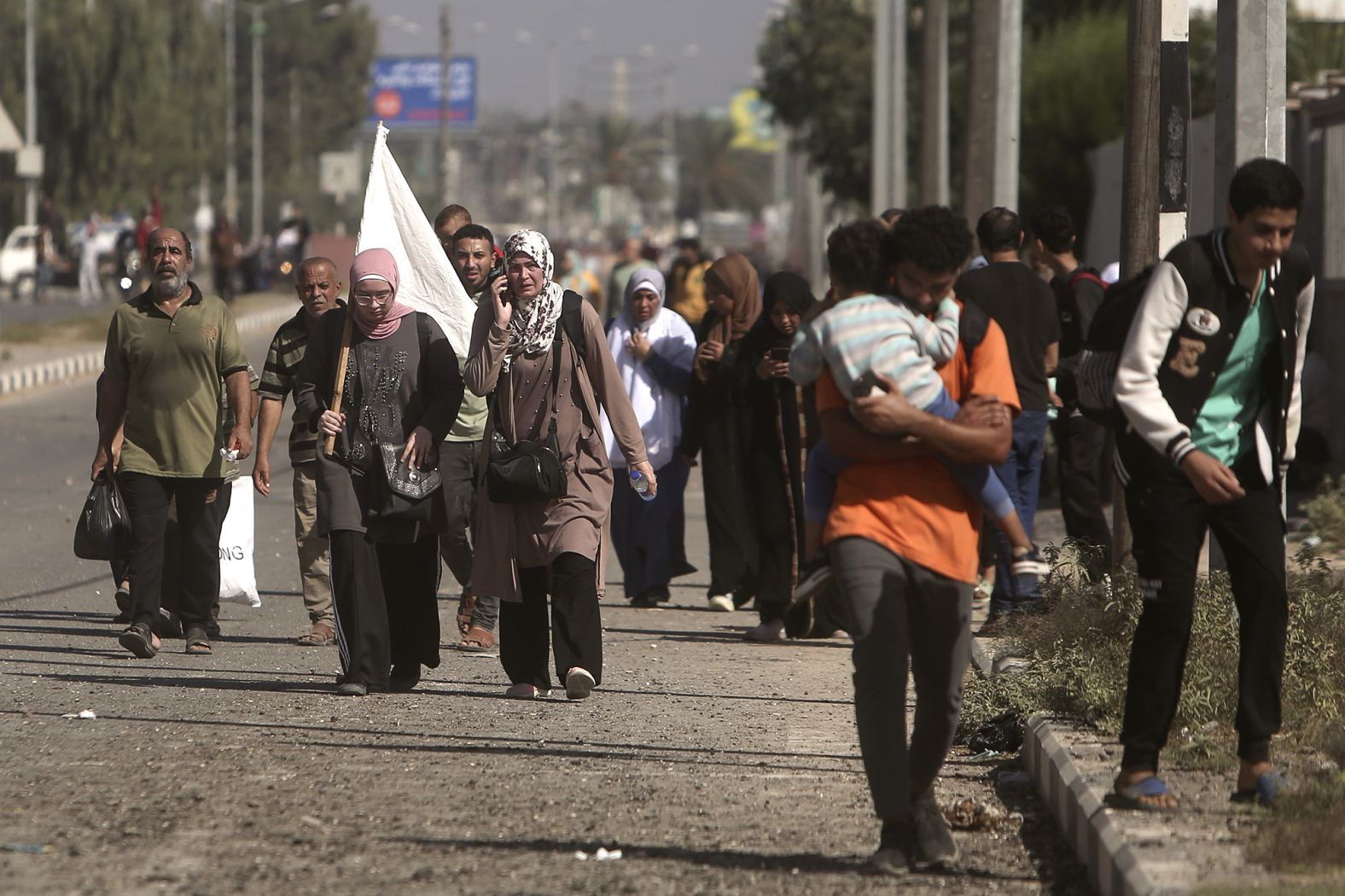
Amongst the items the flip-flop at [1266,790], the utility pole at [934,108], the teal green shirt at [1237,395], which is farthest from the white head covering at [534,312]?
the utility pole at [934,108]

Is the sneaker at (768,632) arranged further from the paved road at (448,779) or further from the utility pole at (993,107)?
the utility pole at (993,107)

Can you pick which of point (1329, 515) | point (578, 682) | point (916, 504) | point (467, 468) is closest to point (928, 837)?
point (916, 504)

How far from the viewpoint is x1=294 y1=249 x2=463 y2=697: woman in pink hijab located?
802 centimetres

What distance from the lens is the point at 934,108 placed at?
24.3m

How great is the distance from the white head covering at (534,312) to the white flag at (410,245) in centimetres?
61

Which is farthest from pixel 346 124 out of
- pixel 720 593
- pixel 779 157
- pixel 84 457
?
pixel 720 593

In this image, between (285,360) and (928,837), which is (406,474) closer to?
(285,360)

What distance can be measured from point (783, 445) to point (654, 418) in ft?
3.31

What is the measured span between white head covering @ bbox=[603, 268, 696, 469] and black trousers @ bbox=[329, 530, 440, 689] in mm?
2804

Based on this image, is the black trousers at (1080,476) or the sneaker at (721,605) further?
the sneaker at (721,605)

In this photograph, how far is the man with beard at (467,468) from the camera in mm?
9203

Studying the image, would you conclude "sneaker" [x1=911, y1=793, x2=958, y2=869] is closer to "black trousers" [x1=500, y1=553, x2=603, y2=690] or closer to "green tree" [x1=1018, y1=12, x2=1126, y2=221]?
"black trousers" [x1=500, y1=553, x2=603, y2=690]

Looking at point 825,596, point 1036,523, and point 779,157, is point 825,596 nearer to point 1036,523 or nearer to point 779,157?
point 1036,523

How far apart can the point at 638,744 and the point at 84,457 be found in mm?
12119
